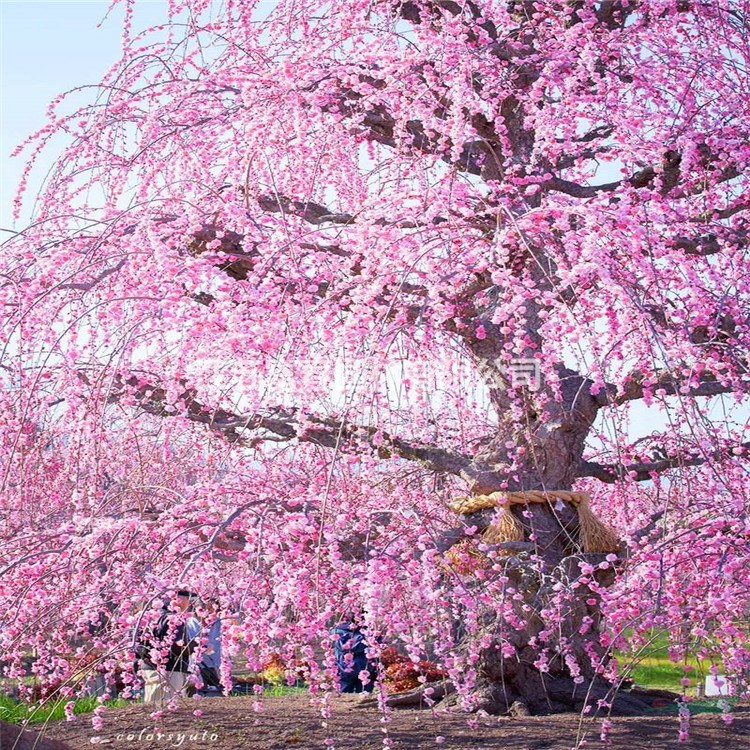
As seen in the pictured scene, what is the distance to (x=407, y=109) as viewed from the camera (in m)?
4.62

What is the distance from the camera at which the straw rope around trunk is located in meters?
4.70

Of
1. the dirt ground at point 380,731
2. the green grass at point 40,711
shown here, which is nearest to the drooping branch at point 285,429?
the dirt ground at point 380,731

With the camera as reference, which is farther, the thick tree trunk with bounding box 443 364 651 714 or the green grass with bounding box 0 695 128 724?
the green grass with bounding box 0 695 128 724

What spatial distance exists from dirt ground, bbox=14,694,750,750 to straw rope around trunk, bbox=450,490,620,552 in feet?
2.86

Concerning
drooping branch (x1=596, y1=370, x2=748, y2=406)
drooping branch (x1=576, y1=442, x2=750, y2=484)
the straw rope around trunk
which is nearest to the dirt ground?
Result: the straw rope around trunk

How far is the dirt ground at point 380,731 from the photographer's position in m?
4.37

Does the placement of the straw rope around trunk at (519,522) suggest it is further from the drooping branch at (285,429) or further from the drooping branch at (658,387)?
the drooping branch at (658,387)

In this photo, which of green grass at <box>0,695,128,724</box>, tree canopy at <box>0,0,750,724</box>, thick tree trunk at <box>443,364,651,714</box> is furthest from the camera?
green grass at <box>0,695,128,724</box>

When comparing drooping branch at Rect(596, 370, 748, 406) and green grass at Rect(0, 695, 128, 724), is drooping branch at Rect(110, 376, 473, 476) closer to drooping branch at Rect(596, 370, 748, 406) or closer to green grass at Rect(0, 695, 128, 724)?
drooping branch at Rect(596, 370, 748, 406)

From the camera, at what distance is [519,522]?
15.7 feet

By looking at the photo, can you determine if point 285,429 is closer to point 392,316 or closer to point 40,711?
point 392,316

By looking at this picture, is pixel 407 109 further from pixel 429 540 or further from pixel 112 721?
pixel 112 721

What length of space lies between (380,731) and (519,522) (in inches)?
50.1

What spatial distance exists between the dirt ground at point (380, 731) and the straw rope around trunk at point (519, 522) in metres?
0.87
